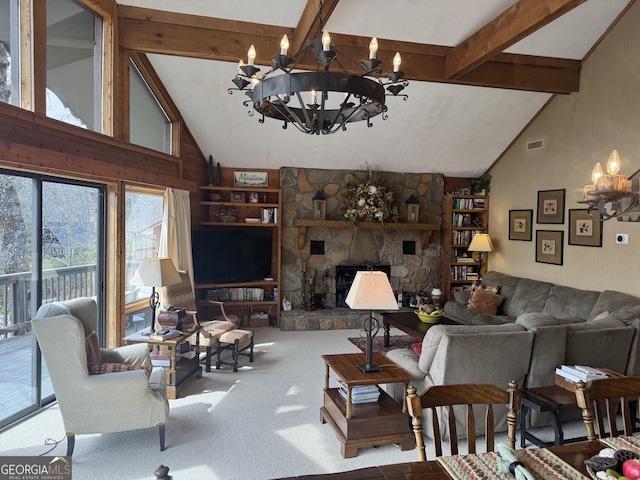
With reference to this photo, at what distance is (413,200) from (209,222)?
342cm

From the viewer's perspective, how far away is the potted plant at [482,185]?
733cm

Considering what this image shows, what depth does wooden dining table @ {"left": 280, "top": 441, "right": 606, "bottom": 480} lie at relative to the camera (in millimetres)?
1409

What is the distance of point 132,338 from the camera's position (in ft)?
12.8

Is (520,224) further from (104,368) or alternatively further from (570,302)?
(104,368)

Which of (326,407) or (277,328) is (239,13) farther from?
(277,328)

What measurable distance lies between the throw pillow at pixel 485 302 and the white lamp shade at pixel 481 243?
2.93ft

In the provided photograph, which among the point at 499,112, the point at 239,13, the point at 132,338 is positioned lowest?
the point at 132,338

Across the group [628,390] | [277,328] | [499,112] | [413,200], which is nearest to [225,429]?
[628,390]

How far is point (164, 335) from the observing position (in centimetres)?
390

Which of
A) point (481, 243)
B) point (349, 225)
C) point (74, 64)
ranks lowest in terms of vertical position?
point (481, 243)

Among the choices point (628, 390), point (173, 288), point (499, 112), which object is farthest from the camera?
point (499, 112)

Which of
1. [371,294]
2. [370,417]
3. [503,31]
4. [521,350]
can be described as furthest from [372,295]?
[503,31]

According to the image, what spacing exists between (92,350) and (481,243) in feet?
19.0

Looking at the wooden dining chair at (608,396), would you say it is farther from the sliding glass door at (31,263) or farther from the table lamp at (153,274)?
the sliding glass door at (31,263)
